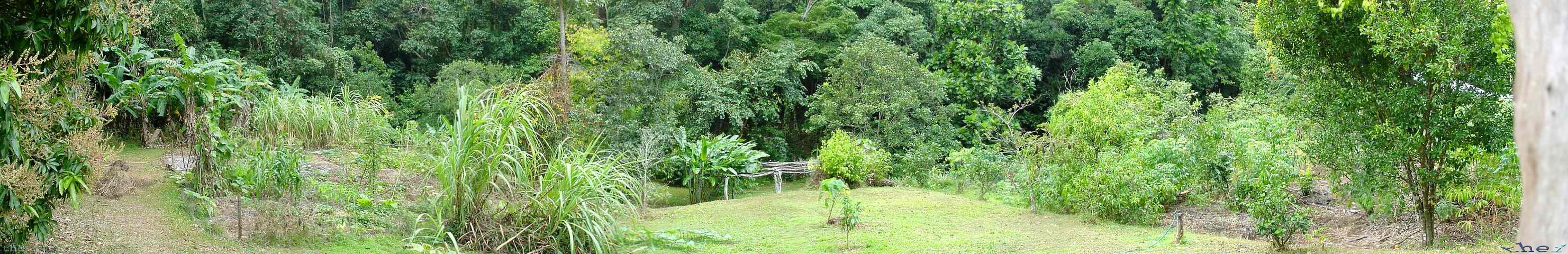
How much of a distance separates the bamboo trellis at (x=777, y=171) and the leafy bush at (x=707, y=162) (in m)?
0.13

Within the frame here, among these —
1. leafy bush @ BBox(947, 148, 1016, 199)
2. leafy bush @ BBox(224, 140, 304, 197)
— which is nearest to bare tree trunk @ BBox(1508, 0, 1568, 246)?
leafy bush @ BBox(224, 140, 304, 197)

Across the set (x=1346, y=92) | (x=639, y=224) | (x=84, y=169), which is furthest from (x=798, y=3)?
(x=84, y=169)

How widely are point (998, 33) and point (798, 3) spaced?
4331 millimetres

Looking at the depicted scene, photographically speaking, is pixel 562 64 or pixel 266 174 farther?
pixel 562 64

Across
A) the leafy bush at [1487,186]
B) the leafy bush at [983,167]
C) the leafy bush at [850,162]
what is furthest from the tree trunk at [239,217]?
the leafy bush at [850,162]

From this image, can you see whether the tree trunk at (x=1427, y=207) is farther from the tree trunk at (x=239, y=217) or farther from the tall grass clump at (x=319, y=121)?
the tall grass clump at (x=319, y=121)

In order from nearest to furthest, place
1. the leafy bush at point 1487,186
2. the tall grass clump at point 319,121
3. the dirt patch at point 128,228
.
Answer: the dirt patch at point 128,228 → the leafy bush at point 1487,186 → the tall grass clump at point 319,121

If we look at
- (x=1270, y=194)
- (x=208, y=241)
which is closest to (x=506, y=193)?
(x=208, y=241)

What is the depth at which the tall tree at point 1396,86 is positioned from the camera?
4.96 m

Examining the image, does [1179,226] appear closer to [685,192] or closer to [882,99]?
[685,192]

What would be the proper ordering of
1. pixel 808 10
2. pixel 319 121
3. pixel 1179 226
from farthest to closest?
1. pixel 808 10
2. pixel 319 121
3. pixel 1179 226

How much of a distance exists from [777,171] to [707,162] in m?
1.14

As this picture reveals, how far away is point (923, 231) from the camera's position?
7.24 meters

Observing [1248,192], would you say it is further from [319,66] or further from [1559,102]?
[319,66]
